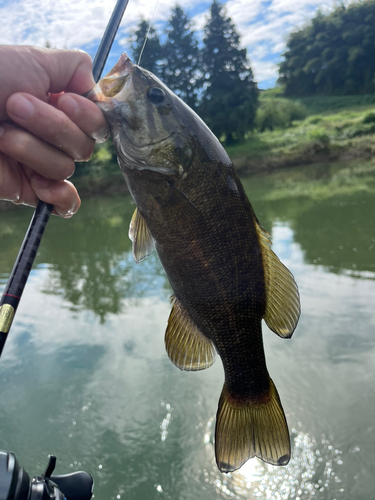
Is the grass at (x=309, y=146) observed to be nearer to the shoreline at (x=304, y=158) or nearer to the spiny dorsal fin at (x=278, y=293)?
the shoreline at (x=304, y=158)

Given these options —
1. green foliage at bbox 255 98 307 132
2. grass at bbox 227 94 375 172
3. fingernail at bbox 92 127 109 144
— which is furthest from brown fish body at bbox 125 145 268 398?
green foliage at bbox 255 98 307 132

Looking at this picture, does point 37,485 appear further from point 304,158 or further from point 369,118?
point 369,118

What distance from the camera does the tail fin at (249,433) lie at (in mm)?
1395

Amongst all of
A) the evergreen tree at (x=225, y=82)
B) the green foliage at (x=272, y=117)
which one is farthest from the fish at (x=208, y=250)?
the green foliage at (x=272, y=117)

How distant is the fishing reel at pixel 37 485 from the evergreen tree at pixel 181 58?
3570 cm

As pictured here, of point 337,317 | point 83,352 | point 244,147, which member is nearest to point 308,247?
point 337,317

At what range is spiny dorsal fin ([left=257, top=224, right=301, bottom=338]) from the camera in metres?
1.46

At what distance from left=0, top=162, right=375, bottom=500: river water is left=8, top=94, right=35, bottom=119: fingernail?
360 centimetres

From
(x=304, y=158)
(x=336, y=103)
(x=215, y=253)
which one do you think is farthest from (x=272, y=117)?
(x=215, y=253)

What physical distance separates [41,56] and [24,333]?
20.6 feet

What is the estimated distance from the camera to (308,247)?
30.9ft

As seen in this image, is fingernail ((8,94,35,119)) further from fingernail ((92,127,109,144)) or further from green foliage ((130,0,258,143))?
green foliage ((130,0,258,143))

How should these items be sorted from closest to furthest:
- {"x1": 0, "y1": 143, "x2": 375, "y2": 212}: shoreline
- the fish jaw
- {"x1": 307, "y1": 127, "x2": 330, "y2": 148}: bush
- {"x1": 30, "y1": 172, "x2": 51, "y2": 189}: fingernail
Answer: the fish jaw, {"x1": 30, "y1": 172, "x2": 51, "y2": 189}: fingernail, {"x1": 0, "y1": 143, "x2": 375, "y2": 212}: shoreline, {"x1": 307, "y1": 127, "x2": 330, "y2": 148}: bush

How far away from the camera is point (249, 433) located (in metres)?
1.46
